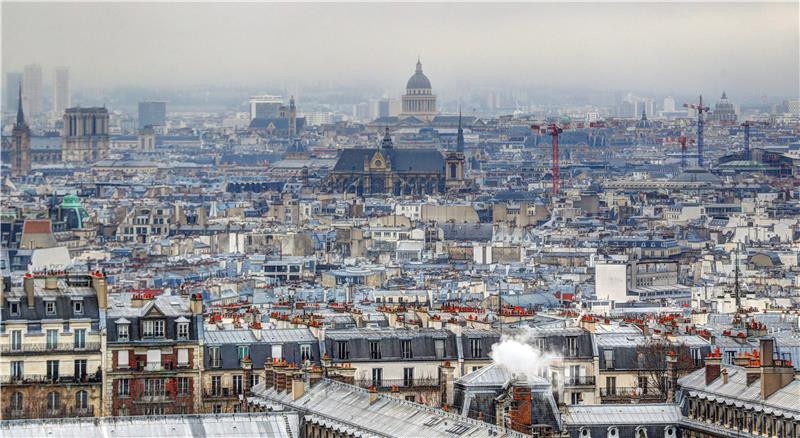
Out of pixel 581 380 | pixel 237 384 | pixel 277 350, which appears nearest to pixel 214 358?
pixel 237 384

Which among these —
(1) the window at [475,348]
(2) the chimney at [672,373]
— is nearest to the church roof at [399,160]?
(1) the window at [475,348]

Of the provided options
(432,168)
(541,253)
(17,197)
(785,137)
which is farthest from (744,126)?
(541,253)

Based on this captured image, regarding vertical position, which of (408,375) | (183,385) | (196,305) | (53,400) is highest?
Result: (196,305)

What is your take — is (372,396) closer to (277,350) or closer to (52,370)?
(277,350)

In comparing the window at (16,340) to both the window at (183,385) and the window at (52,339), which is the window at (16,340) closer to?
the window at (52,339)

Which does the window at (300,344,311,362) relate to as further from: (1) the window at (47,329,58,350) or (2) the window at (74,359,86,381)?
(1) the window at (47,329,58,350)

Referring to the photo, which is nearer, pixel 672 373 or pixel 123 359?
pixel 672 373
